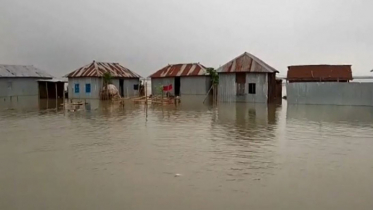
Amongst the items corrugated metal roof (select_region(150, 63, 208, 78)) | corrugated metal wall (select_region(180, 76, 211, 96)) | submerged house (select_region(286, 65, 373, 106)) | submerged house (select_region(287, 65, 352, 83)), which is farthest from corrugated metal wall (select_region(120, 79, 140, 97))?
submerged house (select_region(286, 65, 373, 106))

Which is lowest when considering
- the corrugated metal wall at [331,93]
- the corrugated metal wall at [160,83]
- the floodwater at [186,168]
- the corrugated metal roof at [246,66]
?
the floodwater at [186,168]

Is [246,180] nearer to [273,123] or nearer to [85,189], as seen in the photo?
[85,189]

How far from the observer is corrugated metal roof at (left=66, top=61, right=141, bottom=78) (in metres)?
34.0

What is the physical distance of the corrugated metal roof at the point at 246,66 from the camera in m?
26.3

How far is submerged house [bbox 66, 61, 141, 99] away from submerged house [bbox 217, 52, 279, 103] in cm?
1197

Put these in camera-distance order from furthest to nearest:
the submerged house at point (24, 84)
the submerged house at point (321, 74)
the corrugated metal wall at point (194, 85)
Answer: the corrugated metal wall at point (194, 85) < the submerged house at point (24, 84) < the submerged house at point (321, 74)

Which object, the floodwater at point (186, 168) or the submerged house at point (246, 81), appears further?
the submerged house at point (246, 81)

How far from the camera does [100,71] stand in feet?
112

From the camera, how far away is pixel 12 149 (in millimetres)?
9617

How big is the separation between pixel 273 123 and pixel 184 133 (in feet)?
14.4

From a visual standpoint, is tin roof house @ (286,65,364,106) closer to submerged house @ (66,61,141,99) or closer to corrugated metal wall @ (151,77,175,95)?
corrugated metal wall @ (151,77,175,95)

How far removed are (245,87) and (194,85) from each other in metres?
10.8

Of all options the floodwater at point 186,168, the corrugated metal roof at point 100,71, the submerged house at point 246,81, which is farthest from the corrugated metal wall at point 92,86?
the floodwater at point 186,168

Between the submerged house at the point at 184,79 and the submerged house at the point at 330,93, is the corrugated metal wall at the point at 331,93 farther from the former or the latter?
Answer: the submerged house at the point at 184,79
